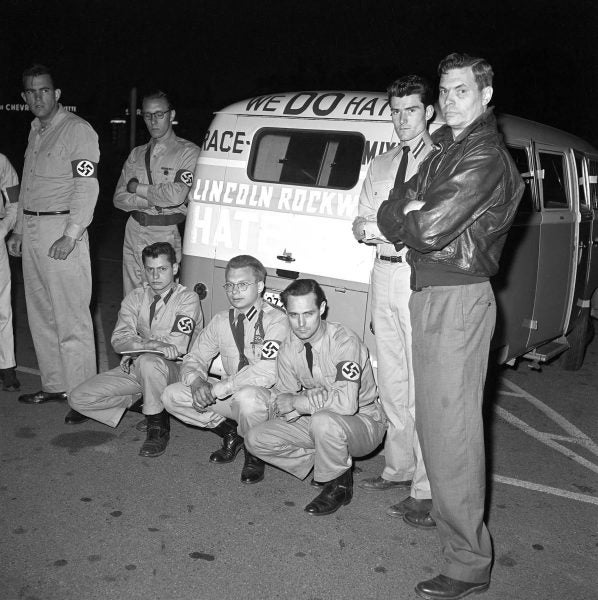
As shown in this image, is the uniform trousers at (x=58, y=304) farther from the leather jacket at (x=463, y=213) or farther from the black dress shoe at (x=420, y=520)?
the leather jacket at (x=463, y=213)

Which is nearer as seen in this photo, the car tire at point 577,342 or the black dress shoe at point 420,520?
the black dress shoe at point 420,520

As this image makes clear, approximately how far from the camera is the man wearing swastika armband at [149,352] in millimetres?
4531

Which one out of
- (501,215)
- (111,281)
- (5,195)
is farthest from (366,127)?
(111,281)

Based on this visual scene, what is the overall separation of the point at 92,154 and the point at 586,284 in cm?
433

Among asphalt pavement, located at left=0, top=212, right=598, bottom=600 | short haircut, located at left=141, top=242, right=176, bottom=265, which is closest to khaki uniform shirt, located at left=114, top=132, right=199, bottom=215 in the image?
short haircut, located at left=141, top=242, right=176, bottom=265

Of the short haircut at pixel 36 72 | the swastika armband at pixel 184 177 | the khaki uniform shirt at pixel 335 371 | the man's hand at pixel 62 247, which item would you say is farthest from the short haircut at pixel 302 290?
the short haircut at pixel 36 72

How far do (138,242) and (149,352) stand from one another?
139cm

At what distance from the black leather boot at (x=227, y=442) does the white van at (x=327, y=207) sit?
2.87ft

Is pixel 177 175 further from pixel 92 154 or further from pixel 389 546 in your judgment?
pixel 389 546

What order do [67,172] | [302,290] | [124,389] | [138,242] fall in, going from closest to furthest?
[302,290] < [124,389] < [67,172] < [138,242]

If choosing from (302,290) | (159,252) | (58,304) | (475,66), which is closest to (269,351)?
(302,290)

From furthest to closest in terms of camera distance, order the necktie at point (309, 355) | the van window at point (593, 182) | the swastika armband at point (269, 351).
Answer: the van window at point (593, 182), the swastika armband at point (269, 351), the necktie at point (309, 355)

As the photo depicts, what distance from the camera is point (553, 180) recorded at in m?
5.78

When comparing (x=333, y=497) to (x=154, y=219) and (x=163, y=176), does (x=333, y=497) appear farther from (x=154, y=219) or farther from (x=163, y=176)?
(x=163, y=176)
